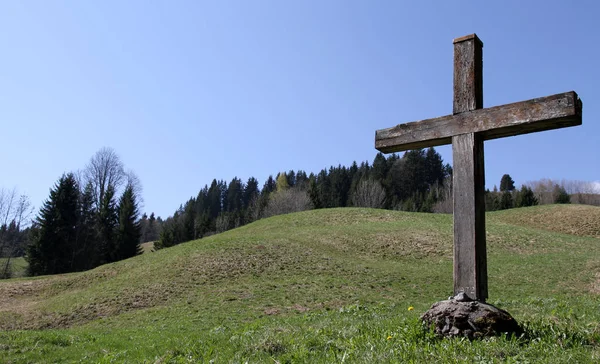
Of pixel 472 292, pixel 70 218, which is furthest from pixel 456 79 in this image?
pixel 70 218

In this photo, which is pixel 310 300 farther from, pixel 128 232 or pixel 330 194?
pixel 330 194

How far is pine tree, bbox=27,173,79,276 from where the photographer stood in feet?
152

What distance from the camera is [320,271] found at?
72.7 feet

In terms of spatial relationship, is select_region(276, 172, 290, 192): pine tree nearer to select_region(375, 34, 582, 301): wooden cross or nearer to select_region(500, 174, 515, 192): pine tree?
select_region(500, 174, 515, 192): pine tree

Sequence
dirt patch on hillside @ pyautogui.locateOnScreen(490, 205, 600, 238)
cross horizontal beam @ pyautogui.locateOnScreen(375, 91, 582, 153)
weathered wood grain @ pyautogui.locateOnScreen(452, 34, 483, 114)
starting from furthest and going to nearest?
1. dirt patch on hillside @ pyautogui.locateOnScreen(490, 205, 600, 238)
2. weathered wood grain @ pyautogui.locateOnScreen(452, 34, 483, 114)
3. cross horizontal beam @ pyautogui.locateOnScreen(375, 91, 582, 153)

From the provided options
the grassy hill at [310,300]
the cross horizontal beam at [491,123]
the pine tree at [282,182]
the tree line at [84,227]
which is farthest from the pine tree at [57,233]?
the pine tree at [282,182]

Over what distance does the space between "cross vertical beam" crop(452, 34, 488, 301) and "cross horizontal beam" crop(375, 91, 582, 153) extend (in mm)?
127

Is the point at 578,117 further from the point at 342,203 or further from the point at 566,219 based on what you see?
the point at 342,203

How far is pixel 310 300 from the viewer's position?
16859 millimetres

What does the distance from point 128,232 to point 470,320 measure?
5910cm

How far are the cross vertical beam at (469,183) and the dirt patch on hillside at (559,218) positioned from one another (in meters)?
39.1

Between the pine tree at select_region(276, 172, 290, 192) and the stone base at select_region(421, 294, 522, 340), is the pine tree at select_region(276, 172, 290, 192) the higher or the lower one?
the higher one

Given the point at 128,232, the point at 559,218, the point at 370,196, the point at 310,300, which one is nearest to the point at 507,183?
the point at 370,196

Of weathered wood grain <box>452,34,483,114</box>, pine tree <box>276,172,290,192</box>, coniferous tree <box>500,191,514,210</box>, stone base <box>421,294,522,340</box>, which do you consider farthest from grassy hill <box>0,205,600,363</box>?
pine tree <box>276,172,290,192</box>
